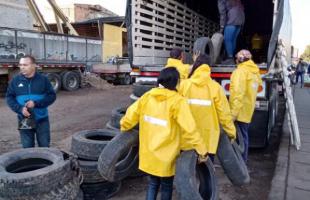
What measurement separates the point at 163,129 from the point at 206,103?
0.82 m

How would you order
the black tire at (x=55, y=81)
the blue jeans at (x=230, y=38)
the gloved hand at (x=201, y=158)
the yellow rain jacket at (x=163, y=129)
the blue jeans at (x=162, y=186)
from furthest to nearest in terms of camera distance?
the black tire at (x=55, y=81) → the blue jeans at (x=230, y=38) → the blue jeans at (x=162, y=186) → the gloved hand at (x=201, y=158) → the yellow rain jacket at (x=163, y=129)

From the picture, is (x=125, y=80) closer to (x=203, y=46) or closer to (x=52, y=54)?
(x=52, y=54)

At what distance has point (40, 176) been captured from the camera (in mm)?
2996

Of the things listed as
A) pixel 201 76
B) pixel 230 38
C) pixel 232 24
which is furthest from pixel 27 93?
pixel 232 24

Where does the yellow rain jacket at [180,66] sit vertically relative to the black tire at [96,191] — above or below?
above

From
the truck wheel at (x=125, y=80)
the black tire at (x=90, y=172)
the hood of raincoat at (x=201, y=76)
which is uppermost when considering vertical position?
the hood of raincoat at (x=201, y=76)

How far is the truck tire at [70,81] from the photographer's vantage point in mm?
15469

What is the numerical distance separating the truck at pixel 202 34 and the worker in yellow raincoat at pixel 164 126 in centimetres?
259

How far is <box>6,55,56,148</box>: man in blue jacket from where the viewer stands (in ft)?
12.7

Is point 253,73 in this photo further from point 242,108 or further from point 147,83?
point 147,83

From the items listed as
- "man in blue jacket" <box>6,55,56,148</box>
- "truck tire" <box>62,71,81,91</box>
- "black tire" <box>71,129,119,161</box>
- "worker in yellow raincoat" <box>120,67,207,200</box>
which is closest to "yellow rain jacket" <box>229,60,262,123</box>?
"worker in yellow raincoat" <box>120,67,207,200</box>

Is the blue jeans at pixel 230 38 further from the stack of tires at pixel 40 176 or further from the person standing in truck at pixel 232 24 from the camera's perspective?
the stack of tires at pixel 40 176

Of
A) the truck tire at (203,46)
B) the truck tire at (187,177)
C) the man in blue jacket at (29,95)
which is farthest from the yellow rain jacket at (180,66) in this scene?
the truck tire at (187,177)

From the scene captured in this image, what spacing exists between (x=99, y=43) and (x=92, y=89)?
108 inches
